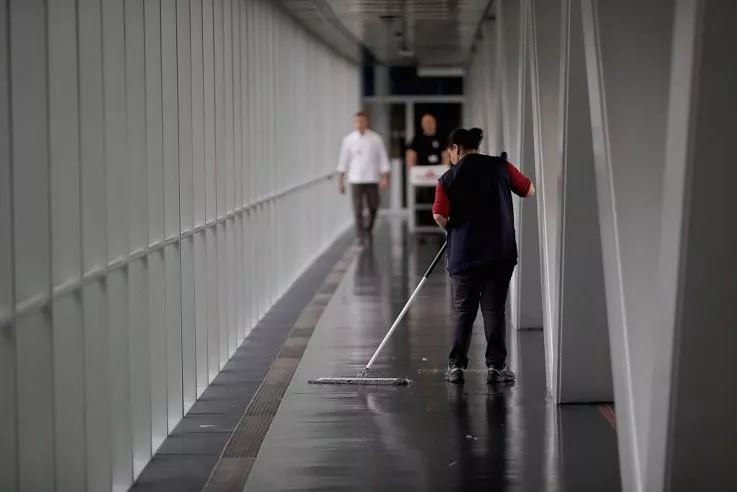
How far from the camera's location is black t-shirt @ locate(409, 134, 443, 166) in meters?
25.4

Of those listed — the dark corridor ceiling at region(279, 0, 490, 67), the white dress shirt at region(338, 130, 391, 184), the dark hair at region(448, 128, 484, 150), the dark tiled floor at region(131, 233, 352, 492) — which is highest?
the dark corridor ceiling at region(279, 0, 490, 67)

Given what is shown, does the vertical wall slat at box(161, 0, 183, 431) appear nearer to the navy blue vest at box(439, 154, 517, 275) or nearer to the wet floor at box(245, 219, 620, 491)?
the wet floor at box(245, 219, 620, 491)

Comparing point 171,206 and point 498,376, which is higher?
point 171,206

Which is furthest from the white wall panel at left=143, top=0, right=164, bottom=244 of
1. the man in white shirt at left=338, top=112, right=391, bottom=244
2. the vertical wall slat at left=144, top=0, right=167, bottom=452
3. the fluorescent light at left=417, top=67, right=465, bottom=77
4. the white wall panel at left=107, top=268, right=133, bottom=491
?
the fluorescent light at left=417, top=67, right=465, bottom=77

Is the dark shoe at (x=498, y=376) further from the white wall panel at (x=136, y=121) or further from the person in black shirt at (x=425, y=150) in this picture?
the person in black shirt at (x=425, y=150)

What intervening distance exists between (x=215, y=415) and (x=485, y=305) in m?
1.99

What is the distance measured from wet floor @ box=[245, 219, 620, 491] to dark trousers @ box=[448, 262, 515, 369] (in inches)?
9.4

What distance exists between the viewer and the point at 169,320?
879 centimetres

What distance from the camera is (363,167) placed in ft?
76.0

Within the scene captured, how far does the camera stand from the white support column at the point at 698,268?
4.81m

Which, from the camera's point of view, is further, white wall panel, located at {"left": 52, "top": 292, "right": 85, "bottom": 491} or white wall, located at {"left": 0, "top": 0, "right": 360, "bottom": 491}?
white wall panel, located at {"left": 52, "top": 292, "right": 85, "bottom": 491}

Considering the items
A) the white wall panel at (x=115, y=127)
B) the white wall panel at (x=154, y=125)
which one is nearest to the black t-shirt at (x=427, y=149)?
the white wall panel at (x=154, y=125)

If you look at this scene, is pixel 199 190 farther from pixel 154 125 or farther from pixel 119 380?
pixel 119 380

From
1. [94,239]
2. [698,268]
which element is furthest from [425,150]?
[698,268]
